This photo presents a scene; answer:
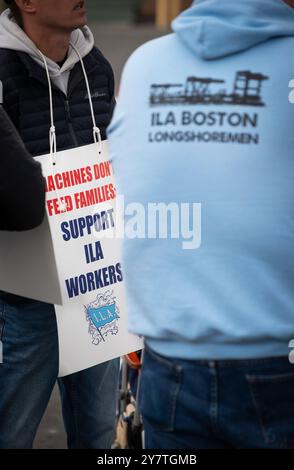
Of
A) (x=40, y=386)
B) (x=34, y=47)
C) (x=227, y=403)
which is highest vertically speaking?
(x=34, y=47)

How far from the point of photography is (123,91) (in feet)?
7.22

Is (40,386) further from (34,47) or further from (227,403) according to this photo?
(227,403)

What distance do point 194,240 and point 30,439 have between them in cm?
141

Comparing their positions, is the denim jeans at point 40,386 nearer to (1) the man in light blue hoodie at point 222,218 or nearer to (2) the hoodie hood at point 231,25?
(1) the man in light blue hoodie at point 222,218

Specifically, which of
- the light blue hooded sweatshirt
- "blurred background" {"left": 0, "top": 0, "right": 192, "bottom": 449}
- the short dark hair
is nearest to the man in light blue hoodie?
the light blue hooded sweatshirt

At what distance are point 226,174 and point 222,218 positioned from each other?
0.09 meters

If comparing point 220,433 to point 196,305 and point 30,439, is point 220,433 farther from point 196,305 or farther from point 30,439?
point 30,439

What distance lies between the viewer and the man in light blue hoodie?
2043mm

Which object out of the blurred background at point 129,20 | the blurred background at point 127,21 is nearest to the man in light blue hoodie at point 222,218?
the blurred background at point 127,21

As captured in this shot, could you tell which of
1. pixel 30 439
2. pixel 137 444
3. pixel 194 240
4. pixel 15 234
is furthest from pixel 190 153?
pixel 137 444

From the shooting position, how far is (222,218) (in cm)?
206

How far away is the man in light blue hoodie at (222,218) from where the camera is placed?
204 cm

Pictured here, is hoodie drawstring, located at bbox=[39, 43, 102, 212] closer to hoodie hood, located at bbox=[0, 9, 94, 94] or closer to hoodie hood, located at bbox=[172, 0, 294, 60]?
hoodie hood, located at bbox=[0, 9, 94, 94]

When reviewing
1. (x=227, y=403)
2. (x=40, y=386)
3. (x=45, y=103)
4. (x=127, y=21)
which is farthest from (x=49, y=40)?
(x=127, y=21)
